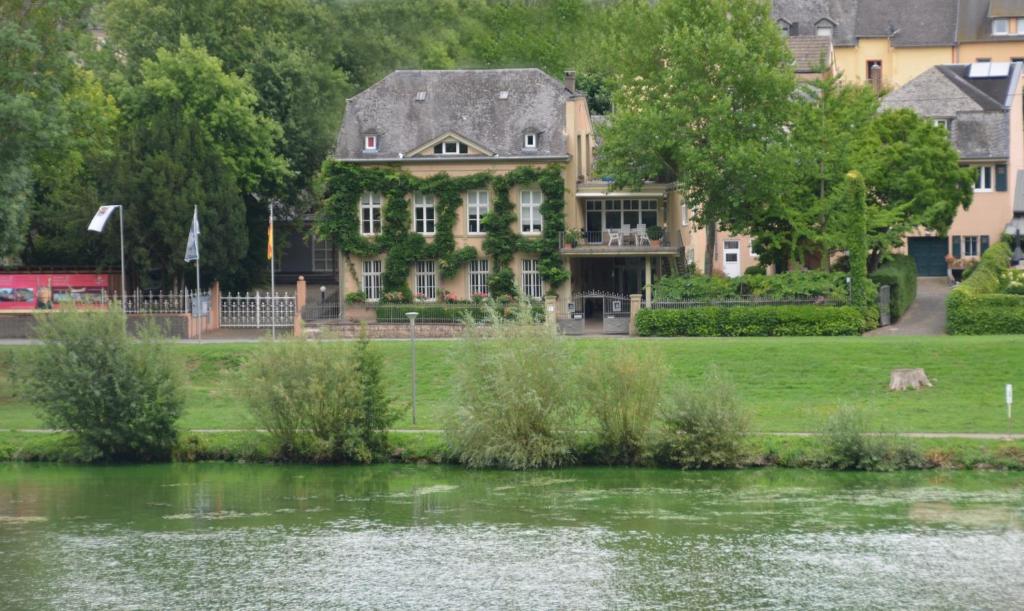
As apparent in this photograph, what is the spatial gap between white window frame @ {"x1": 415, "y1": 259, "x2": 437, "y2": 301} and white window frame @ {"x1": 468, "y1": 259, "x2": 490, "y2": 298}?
1.58m

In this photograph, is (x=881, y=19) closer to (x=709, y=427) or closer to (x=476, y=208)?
(x=476, y=208)

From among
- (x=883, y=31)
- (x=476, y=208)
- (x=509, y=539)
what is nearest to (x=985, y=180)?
(x=883, y=31)

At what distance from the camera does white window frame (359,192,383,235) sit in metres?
71.0

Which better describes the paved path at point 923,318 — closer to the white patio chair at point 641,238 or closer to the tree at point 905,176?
the tree at point 905,176

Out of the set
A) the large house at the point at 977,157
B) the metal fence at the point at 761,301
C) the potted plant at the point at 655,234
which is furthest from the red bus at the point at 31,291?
the large house at the point at 977,157

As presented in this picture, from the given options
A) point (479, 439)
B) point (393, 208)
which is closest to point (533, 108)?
point (393, 208)

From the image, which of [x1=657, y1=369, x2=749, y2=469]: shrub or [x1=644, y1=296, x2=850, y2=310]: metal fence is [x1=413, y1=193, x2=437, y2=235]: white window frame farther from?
[x1=657, y1=369, x2=749, y2=469]: shrub

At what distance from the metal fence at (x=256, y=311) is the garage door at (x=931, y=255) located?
108 feet

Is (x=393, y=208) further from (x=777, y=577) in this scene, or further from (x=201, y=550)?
(x=777, y=577)

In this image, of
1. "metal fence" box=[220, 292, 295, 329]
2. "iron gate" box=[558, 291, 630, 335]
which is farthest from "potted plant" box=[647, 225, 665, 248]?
"metal fence" box=[220, 292, 295, 329]

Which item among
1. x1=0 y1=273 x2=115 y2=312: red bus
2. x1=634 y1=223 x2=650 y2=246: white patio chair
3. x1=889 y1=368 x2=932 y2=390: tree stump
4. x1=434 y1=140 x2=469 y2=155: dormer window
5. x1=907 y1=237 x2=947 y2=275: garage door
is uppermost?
x1=434 y1=140 x2=469 y2=155: dormer window

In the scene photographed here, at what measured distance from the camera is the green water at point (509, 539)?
108 ft

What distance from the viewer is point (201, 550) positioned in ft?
122

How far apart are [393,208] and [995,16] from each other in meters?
48.8
